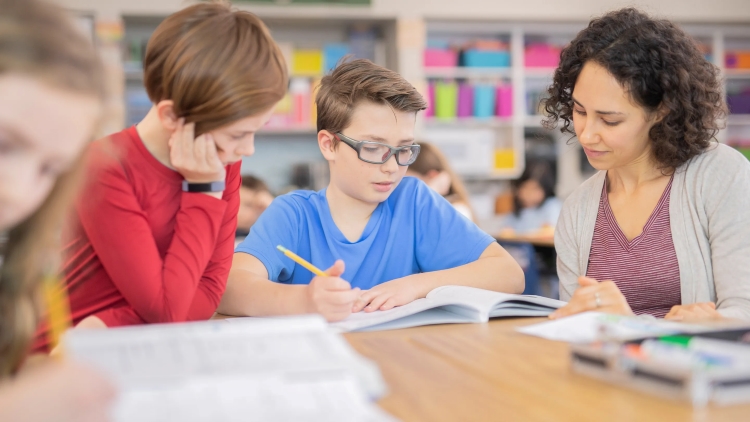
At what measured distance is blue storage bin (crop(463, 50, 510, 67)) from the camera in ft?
18.7

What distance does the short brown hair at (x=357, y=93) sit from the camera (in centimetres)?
159

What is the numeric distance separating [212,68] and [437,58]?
4757 millimetres

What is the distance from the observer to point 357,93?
161 cm

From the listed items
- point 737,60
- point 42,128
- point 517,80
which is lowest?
point 42,128

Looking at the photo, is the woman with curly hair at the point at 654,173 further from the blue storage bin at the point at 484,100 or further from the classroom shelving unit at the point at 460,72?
the blue storage bin at the point at 484,100

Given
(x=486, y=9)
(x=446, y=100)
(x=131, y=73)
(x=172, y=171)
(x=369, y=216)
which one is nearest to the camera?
(x=172, y=171)

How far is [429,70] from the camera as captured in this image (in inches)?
222

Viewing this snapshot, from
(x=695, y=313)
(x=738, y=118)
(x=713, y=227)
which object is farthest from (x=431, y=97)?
(x=695, y=313)

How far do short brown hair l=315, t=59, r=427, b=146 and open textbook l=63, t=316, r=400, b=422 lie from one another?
0.97 meters

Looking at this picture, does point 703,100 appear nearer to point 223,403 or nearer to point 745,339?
point 745,339

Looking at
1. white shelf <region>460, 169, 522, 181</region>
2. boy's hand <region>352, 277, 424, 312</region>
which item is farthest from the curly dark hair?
white shelf <region>460, 169, 522, 181</region>

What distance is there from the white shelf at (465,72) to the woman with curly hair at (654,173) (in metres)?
4.09

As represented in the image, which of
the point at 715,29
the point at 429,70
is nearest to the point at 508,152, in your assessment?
the point at 429,70

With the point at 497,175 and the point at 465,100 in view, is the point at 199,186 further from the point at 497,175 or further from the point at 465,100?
the point at 497,175
